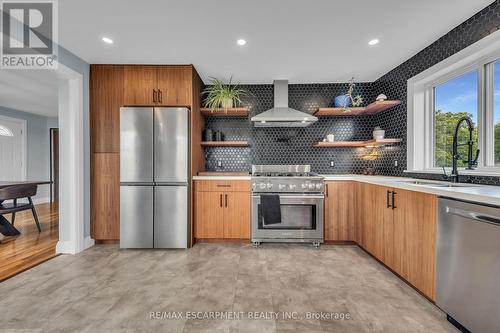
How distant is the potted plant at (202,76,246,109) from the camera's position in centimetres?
338

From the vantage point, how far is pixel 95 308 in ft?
5.65

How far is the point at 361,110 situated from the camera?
3.33 m

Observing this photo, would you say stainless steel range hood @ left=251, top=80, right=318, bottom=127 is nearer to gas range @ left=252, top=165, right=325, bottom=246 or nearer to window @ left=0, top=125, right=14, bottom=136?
gas range @ left=252, top=165, right=325, bottom=246

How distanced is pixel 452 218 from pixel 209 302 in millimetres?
1916

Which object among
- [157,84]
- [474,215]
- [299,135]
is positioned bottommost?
[474,215]

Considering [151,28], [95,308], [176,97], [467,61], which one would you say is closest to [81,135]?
[176,97]

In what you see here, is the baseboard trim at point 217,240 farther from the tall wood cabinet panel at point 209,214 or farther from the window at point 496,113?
the window at point 496,113

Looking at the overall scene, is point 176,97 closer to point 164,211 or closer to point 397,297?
point 164,211

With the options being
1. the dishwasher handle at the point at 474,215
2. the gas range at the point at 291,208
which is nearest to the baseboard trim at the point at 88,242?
the gas range at the point at 291,208

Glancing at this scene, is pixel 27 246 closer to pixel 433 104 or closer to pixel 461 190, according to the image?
pixel 461 190

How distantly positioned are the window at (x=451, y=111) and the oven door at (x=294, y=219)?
148cm

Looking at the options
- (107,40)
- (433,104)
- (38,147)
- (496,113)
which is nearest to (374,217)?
(496,113)

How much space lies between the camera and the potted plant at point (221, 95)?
11.1ft

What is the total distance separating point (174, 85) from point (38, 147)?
18.9 feet
